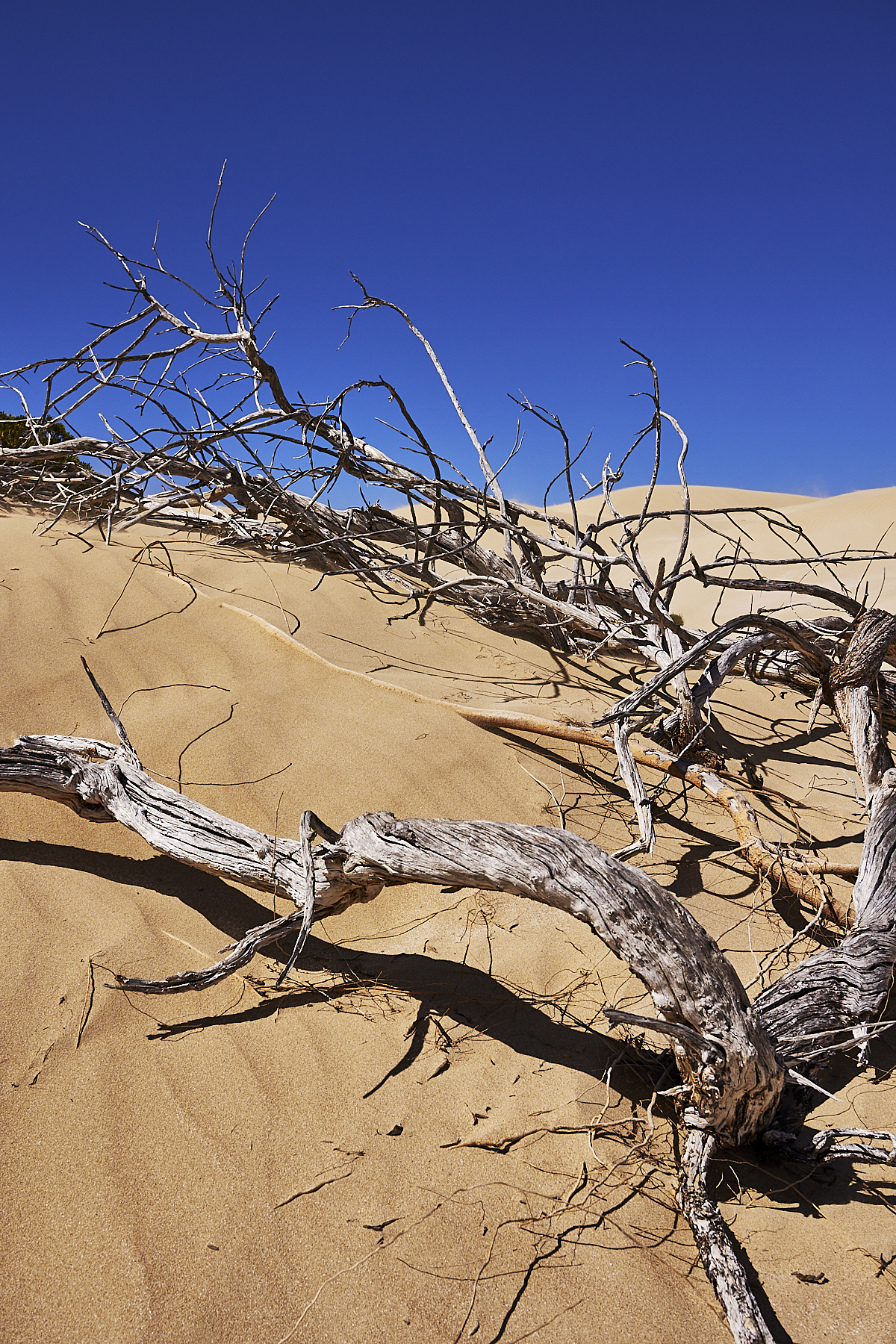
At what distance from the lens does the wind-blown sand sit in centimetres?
128

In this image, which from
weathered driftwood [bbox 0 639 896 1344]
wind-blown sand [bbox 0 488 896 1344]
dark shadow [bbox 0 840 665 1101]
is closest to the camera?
wind-blown sand [bbox 0 488 896 1344]

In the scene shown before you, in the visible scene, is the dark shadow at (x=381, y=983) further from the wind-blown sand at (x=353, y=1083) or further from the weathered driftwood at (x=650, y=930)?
the weathered driftwood at (x=650, y=930)

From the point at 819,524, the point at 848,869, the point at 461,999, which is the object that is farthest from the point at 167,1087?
the point at 819,524

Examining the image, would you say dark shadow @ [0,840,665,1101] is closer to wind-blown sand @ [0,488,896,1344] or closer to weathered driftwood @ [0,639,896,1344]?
wind-blown sand @ [0,488,896,1344]

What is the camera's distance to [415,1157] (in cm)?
151

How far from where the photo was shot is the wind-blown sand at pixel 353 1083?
1.28 m

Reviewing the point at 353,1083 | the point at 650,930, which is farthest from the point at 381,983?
the point at 650,930

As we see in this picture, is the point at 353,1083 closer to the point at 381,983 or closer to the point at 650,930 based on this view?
the point at 381,983

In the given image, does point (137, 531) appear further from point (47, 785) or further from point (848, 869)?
point (848, 869)

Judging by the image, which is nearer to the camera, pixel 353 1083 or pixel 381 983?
pixel 353 1083

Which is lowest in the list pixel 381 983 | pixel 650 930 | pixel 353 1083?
pixel 353 1083

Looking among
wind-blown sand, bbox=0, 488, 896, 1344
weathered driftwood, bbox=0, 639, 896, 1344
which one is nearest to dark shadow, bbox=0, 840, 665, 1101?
wind-blown sand, bbox=0, 488, 896, 1344

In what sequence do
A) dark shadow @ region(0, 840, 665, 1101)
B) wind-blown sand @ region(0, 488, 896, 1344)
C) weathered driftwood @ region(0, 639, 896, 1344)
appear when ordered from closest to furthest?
1. wind-blown sand @ region(0, 488, 896, 1344)
2. weathered driftwood @ region(0, 639, 896, 1344)
3. dark shadow @ region(0, 840, 665, 1101)

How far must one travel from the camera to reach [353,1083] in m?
1.66
